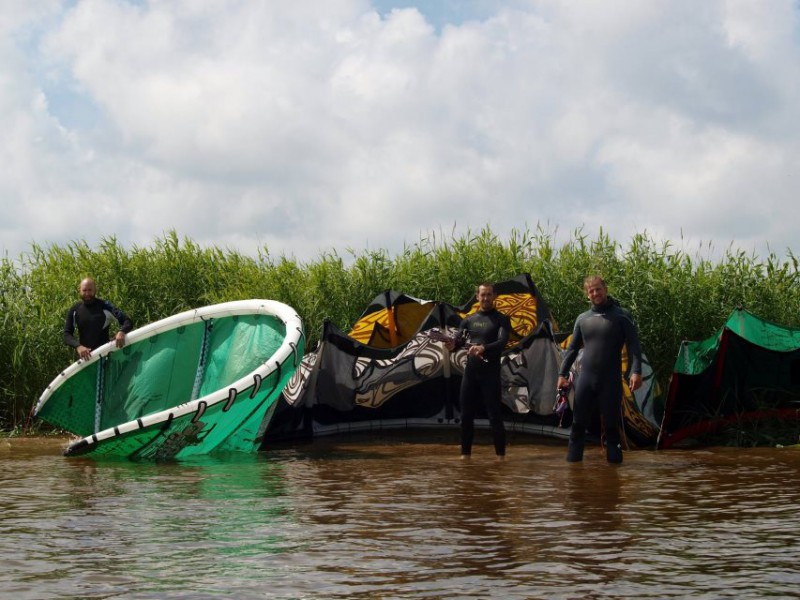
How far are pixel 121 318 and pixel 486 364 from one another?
15.8 ft

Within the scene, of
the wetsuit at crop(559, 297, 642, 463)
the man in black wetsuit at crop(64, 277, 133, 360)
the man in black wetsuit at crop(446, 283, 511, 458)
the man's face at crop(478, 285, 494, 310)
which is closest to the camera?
the wetsuit at crop(559, 297, 642, 463)

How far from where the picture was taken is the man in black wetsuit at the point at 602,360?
9.91m

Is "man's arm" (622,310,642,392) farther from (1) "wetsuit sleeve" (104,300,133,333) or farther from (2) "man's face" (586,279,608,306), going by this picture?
(1) "wetsuit sleeve" (104,300,133,333)

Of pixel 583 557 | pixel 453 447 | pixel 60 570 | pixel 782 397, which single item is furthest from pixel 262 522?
pixel 782 397

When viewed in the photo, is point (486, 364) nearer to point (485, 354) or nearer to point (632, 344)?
point (485, 354)

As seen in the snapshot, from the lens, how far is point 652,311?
14.1m

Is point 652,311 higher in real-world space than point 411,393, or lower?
higher

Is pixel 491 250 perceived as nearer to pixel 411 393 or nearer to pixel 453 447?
pixel 411 393

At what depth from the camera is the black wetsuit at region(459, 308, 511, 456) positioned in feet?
35.0

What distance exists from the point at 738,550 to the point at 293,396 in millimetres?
7829

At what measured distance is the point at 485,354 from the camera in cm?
1063

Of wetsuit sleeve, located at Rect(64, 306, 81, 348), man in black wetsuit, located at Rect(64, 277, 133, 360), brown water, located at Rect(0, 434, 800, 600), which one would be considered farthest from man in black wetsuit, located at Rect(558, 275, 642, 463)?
wetsuit sleeve, located at Rect(64, 306, 81, 348)

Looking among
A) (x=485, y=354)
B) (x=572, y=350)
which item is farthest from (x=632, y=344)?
(x=485, y=354)

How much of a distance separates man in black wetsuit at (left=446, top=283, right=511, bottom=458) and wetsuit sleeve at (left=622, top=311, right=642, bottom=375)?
1257mm
